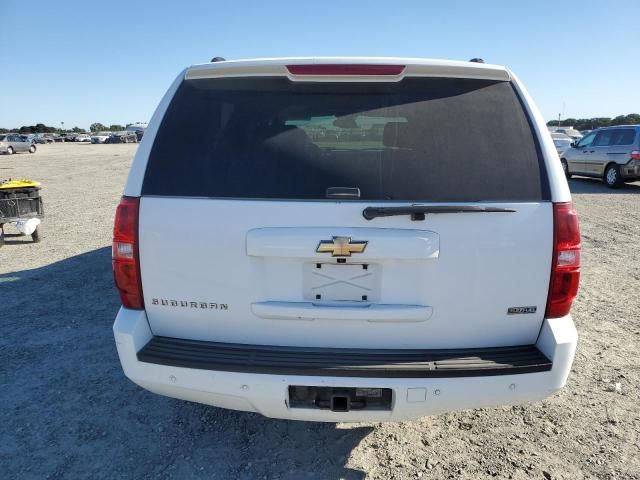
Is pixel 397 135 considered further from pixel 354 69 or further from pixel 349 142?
pixel 354 69

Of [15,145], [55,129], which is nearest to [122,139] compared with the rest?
[15,145]

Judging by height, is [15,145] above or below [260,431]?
below

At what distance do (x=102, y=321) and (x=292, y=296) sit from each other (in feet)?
10.1

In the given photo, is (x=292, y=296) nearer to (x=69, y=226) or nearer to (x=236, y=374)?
(x=236, y=374)

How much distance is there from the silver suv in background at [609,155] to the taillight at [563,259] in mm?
14533

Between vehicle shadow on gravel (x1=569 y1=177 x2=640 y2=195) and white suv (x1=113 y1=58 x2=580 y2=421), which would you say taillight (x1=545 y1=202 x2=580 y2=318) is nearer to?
white suv (x1=113 y1=58 x2=580 y2=421)

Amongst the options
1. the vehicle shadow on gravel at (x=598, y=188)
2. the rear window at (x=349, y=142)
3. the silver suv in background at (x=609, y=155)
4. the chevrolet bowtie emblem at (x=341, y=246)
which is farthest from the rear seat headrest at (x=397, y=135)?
the silver suv in background at (x=609, y=155)

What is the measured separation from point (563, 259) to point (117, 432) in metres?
2.78

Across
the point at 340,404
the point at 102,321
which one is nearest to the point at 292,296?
the point at 340,404

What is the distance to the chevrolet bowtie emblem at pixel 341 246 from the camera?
6.72 feet

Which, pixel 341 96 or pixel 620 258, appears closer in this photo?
pixel 341 96

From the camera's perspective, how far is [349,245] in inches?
80.7

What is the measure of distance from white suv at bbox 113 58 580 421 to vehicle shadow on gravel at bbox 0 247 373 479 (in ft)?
2.08

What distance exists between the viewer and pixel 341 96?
2.24 m
